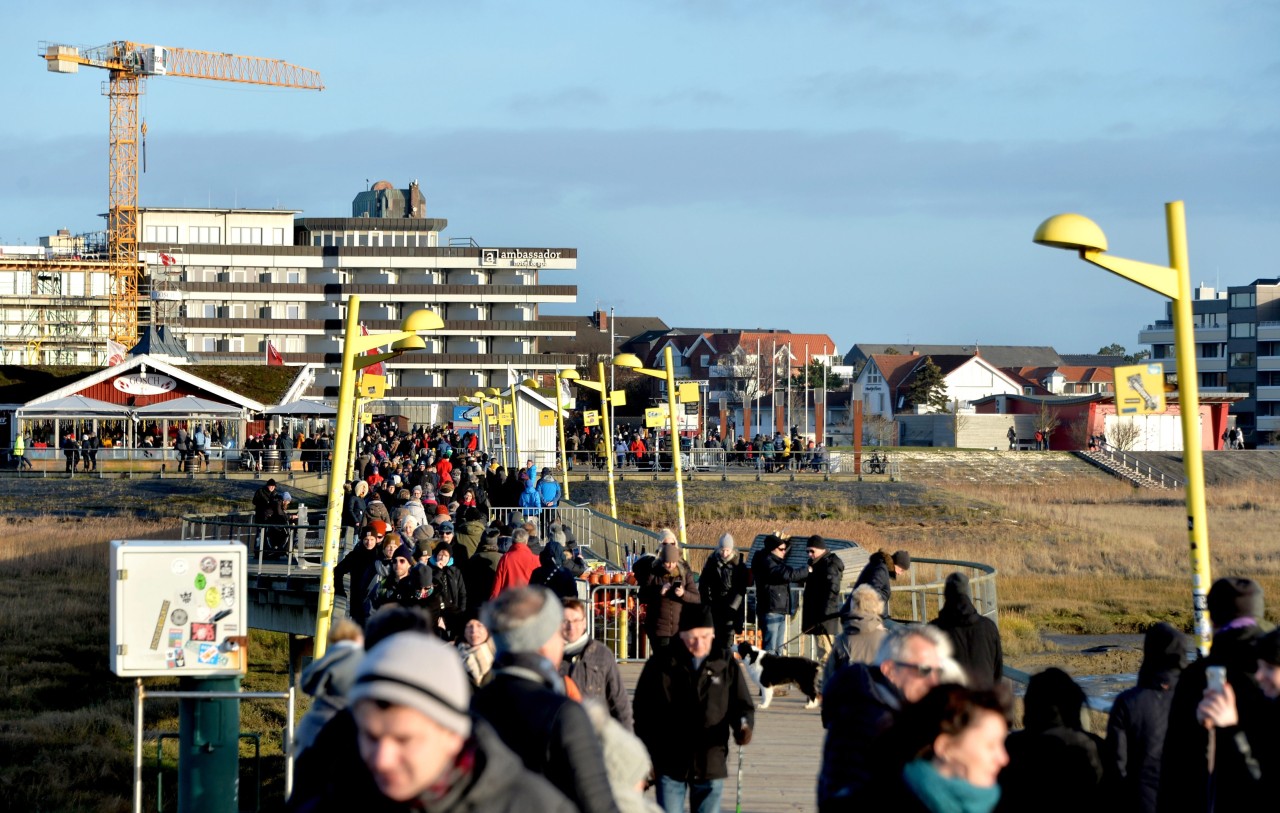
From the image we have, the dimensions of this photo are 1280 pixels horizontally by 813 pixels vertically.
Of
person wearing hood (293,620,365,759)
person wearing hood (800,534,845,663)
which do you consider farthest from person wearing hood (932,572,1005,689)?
person wearing hood (800,534,845,663)

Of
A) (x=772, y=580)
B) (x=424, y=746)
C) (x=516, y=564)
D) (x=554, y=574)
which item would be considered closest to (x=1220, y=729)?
(x=424, y=746)

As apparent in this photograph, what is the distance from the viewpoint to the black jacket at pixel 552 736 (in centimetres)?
478

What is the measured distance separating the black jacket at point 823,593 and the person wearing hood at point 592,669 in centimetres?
610

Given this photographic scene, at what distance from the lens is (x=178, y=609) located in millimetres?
10156

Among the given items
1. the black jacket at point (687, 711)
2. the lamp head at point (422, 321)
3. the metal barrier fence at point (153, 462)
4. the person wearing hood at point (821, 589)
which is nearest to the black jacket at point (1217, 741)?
the black jacket at point (687, 711)

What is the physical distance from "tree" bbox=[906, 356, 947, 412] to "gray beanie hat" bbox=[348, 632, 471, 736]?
4821 inches

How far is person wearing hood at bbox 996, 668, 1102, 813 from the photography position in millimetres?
5441

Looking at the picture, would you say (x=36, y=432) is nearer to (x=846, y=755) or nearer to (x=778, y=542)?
(x=778, y=542)

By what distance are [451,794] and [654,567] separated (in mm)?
8716

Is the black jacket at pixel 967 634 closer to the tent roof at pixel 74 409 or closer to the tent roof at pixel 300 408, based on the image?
the tent roof at pixel 74 409

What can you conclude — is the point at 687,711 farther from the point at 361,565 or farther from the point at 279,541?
the point at 279,541

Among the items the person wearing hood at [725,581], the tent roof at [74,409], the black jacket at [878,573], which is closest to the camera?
the black jacket at [878,573]

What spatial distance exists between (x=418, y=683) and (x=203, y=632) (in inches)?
279

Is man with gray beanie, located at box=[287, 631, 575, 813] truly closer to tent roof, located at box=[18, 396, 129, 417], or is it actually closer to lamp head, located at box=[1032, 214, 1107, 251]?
lamp head, located at box=[1032, 214, 1107, 251]
